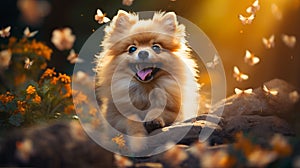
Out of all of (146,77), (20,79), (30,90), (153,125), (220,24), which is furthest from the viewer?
(220,24)

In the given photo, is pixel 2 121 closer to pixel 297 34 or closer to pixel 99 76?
pixel 99 76

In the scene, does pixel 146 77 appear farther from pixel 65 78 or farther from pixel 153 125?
pixel 65 78

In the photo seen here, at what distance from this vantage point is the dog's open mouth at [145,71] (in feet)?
15.7

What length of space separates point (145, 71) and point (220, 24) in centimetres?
206

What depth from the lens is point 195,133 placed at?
4285 mm

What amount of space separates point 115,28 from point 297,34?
172cm

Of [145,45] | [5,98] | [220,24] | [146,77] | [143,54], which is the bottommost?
[5,98]

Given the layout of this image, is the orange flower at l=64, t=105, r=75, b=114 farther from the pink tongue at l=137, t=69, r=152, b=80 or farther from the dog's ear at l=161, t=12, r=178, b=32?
the dog's ear at l=161, t=12, r=178, b=32

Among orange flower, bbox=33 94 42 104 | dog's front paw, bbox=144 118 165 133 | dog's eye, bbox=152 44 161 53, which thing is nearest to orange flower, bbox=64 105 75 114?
orange flower, bbox=33 94 42 104

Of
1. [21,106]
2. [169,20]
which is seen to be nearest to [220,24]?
[169,20]

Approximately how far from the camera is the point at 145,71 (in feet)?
15.8

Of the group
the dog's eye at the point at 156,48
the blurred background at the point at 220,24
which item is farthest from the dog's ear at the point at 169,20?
the blurred background at the point at 220,24

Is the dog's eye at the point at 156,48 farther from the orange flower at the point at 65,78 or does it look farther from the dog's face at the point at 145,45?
the orange flower at the point at 65,78

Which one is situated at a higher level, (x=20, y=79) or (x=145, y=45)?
(x=145, y=45)
